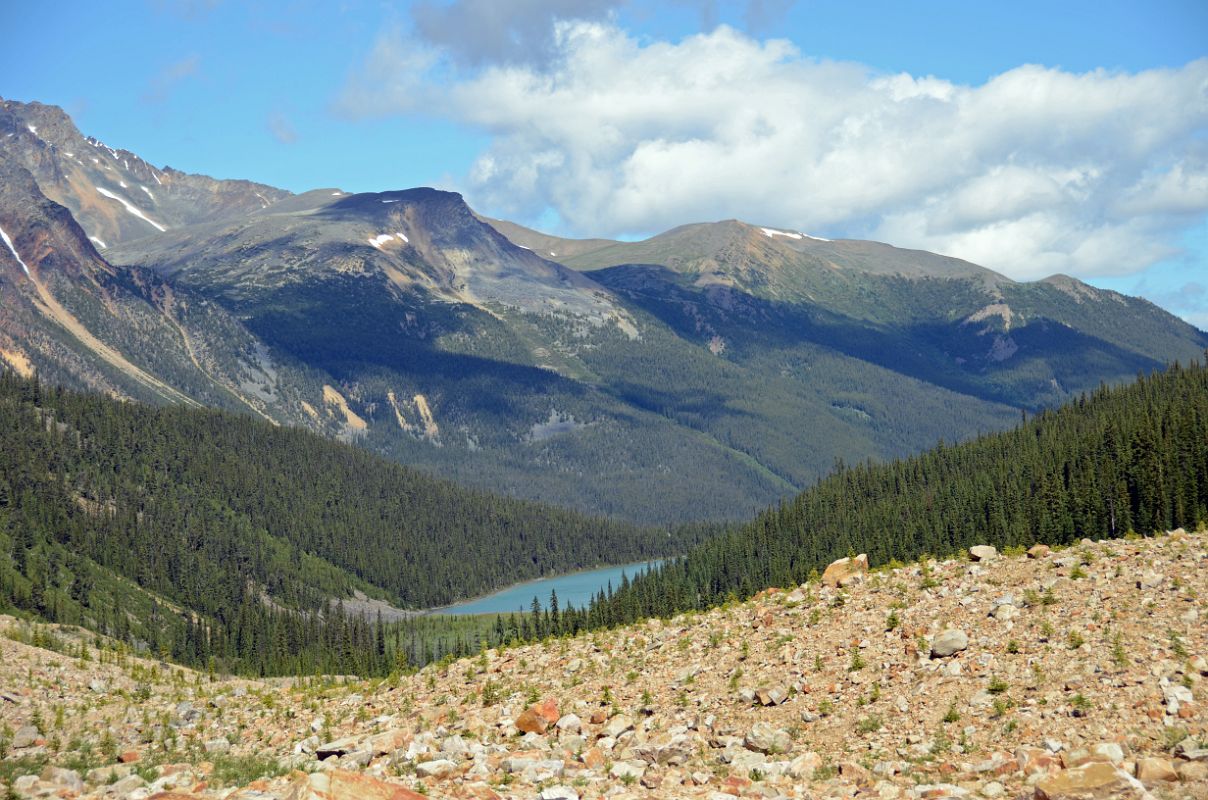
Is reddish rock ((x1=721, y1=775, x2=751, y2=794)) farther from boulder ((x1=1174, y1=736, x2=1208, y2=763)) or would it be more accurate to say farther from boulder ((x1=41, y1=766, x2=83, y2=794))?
boulder ((x1=41, y1=766, x2=83, y2=794))

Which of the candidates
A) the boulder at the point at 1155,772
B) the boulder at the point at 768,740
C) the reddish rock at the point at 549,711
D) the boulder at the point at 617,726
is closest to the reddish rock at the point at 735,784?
the boulder at the point at 768,740

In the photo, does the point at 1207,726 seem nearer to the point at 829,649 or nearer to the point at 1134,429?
the point at 829,649

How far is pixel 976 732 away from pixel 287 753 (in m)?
29.5

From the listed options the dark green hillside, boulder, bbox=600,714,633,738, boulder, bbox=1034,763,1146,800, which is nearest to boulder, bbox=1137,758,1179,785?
boulder, bbox=1034,763,1146,800

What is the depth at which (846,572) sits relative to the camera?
6719 centimetres

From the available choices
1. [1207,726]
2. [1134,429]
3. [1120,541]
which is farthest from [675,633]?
[1134,429]

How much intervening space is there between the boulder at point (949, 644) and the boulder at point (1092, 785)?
13009 millimetres

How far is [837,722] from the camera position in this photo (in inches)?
1821

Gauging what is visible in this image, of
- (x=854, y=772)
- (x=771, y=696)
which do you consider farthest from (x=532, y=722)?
(x=854, y=772)

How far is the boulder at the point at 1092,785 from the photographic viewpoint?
34938 millimetres

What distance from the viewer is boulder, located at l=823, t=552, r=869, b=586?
64.2 meters

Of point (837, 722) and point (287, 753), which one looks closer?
point (837, 722)

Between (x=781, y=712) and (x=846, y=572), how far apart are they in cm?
2005

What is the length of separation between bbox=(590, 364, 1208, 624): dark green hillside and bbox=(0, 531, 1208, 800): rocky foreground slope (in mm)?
46676
